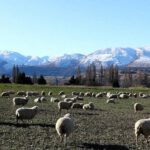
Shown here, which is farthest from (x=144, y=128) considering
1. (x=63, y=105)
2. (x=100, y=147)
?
(x=63, y=105)

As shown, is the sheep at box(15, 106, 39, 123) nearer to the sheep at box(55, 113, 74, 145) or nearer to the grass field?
the grass field

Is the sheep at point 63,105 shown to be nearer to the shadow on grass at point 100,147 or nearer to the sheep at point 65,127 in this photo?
the sheep at point 65,127

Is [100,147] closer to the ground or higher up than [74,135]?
closer to the ground

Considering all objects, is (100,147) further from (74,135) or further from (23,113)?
(23,113)

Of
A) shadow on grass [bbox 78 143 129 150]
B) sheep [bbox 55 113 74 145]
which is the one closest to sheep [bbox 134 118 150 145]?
shadow on grass [bbox 78 143 129 150]

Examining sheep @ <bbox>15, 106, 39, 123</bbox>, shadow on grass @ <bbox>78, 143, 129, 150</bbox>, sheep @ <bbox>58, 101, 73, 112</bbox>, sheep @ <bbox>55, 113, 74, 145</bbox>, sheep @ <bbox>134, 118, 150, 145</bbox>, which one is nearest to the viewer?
shadow on grass @ <bbox>78, 143, 129, 150</bbox>

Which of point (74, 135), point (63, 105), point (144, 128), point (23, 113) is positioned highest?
point (23, 113)

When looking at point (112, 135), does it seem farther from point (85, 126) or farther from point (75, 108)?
point (75, 108)

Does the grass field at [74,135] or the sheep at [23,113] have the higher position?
the sheep at [23,113]

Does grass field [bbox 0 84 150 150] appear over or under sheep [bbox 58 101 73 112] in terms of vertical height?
under

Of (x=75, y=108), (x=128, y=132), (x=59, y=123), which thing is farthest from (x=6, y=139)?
(x=75, y=108)

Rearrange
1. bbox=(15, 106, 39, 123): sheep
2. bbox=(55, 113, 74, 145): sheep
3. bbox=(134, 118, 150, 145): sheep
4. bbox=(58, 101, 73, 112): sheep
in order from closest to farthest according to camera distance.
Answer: bbox=(55, 113, 74, 145): sheep
bbox=(134, 118, 150, 145): sheep
bbox=(15, 106, 39, 123): sheep
bbox=(58, 101, 73, 112): sheep

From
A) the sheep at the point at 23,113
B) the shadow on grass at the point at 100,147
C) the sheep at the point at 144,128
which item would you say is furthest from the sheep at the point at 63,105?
the shadow on grass at the point at 100,147

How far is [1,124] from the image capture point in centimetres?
2875
